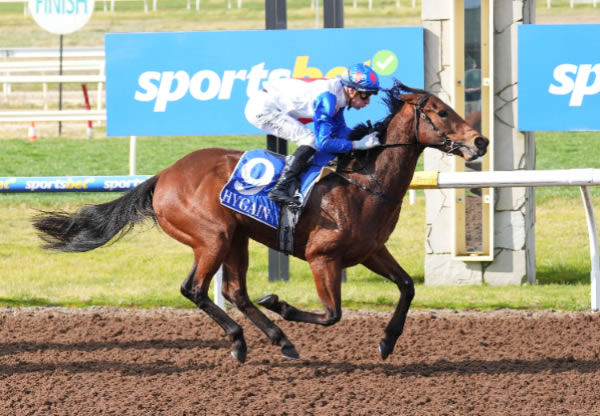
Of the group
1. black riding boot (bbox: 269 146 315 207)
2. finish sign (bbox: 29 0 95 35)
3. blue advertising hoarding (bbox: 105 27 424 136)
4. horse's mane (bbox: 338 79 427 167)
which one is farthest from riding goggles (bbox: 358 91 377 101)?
finish sign (bbox: 29 0 95 35)

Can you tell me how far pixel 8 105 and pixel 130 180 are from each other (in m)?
12.1

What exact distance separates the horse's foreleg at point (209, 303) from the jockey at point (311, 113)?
0.55 metres

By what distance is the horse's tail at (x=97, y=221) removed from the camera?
5.77m

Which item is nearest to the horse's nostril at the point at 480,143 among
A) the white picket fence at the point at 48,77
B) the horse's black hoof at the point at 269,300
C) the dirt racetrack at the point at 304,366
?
the dirt racetrack at the point at 304,366

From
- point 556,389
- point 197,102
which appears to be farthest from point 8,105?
point 556,389

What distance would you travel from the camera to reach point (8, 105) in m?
17.7

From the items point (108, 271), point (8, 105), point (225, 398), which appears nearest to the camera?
point (225, 398)

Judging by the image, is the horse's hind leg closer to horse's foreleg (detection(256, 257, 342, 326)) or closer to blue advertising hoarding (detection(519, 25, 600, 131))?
horse's foreleg (detection(256, 257, 342, 326))

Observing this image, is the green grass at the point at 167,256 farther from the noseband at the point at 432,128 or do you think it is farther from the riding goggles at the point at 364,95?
the noseband at the point at 432,128

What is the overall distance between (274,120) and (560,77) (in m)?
2.56

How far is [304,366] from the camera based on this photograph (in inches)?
214

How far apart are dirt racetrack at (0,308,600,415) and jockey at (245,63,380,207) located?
94 centimetres

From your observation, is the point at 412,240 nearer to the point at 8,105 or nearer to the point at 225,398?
the point at 225,398

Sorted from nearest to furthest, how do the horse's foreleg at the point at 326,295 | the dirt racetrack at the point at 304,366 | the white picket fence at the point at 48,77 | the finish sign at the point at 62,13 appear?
the dirt racetrack at the point at 304,366, the horse's foreleg at the point at 326,295, the finish sign at the point at 62,13, the white picket fence at the point at 48,77
